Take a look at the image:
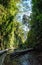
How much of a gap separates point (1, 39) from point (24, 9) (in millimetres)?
11656

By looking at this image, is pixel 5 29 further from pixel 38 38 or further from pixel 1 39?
A: pixel 38 38

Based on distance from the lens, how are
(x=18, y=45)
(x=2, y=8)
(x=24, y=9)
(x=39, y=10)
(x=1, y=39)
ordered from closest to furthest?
(x=39, y=10) → (x=2, y=8) → (x=1, y=39) → (x=18, y=45) → (x=24, y=9)

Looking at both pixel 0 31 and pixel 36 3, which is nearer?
pixel 36 3

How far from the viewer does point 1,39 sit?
92.4 feet

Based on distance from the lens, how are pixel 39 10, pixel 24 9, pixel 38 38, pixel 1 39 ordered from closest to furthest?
pixel 39 10 → pixel 38 38 → pixel 1 39 → pixel 24 9

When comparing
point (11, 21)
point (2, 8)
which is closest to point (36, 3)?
point (2, 8)

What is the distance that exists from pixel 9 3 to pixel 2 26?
10.8 feet

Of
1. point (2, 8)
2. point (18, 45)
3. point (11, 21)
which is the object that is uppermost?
point (2, 8)

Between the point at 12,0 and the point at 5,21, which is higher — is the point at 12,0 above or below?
above

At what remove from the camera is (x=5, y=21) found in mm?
27688

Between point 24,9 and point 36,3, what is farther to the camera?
point 24,9

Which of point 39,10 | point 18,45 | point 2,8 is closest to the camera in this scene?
point 39,10

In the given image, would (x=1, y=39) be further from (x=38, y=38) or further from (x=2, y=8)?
(x=38, y=38)

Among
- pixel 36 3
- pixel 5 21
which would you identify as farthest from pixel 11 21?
pixel 36 3
